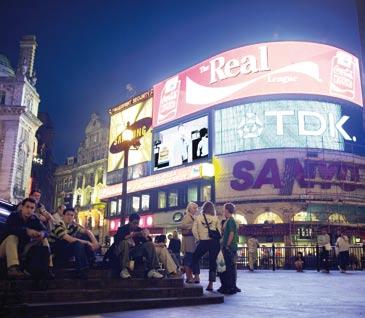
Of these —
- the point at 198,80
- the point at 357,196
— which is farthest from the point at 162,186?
the point at 357,196

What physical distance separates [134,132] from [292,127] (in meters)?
20.0

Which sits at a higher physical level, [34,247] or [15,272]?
[34,247]

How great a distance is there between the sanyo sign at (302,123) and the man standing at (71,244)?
27.6 m

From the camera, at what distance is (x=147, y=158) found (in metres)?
44.4

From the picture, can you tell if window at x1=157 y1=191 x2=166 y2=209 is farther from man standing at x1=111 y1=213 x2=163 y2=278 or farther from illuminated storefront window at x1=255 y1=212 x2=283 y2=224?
man standing at x1=111 y1=213 x2=163 y2=278

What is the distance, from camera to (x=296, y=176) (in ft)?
106

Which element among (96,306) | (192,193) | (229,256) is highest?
(192,193)

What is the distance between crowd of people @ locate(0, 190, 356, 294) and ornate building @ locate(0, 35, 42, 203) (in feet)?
138

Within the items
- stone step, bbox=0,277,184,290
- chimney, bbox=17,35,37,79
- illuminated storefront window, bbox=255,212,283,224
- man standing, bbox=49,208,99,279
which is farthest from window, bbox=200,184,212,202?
chimney, bbox=17,35,37,79

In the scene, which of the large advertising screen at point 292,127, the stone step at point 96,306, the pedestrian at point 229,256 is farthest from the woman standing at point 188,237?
the large advertising screen at point 292,127

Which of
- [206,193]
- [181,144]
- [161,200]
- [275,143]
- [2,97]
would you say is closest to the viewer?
[275,143]

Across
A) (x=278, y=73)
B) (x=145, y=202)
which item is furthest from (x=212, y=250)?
(x=145, y=202)

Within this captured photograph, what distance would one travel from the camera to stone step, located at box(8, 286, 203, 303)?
583 cm

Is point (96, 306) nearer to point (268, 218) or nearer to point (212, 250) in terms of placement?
point (212, 250)
